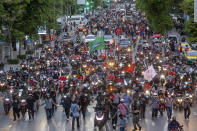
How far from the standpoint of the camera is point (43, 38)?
60500mm

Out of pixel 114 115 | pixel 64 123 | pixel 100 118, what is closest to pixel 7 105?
pixel 64 123

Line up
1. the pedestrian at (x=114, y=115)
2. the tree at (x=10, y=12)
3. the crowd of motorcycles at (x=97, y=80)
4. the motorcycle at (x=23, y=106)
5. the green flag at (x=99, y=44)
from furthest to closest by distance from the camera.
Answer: the tree at (x=10, y=12) < the green flag at (x=99, y=44) < the crowd of motorcycles at (x=97, y=80) < the motorcycle at (x=23, y=106) < the pedestrian at (x=114, y=115)

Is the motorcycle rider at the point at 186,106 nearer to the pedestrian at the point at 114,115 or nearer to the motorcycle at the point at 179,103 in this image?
the motorcycle at the point at 179,103

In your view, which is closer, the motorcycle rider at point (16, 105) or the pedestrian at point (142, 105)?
the pedestrian at point (142, 105)

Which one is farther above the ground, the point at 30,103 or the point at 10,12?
the point at 10,12

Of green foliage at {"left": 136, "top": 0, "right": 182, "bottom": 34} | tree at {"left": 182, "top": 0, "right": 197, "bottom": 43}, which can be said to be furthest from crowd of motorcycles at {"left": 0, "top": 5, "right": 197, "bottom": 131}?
green foliage at {"left": 136, "top": 0, "right": 182, "bottom": 34}

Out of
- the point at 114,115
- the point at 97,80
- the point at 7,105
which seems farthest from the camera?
the point at 97,80

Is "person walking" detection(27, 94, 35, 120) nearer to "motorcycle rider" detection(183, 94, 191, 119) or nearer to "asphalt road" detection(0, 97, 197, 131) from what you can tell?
"asphalt road" detection(0, 97, 197, 131)

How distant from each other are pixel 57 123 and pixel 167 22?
37.2 metres

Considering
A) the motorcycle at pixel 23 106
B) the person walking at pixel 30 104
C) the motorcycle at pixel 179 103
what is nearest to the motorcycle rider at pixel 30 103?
the person walking at pixel 30 104

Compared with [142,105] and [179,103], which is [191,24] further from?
[142,105]

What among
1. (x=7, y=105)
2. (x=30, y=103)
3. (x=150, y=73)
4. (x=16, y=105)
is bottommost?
(x=7, y=105)

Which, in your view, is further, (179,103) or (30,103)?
(179,103)

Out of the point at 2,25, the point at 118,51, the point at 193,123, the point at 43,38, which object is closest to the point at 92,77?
the point at 193,123
